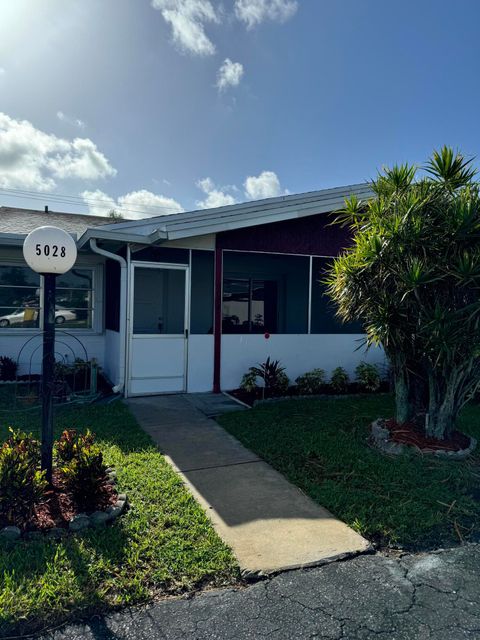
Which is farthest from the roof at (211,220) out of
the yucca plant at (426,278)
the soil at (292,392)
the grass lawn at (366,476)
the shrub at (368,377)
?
the shrub at (368,377)

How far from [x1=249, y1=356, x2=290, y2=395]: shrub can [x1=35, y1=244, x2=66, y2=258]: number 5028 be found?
4.76 m

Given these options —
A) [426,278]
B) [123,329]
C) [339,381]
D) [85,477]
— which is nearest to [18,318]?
[123,329]

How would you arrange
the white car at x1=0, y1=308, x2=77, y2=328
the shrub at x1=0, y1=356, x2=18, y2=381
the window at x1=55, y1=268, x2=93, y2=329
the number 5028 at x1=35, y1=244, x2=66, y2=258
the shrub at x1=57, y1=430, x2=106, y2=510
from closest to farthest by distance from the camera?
the shrub at x1=57, y1=430, x2=106, y2=510 < the number 5028 at x1=35, y1=244, x2=66, y2=258 < the shrub at x1=0, y1=356, x2=18, y2=381 < the white car at x1=0, y1=308, x2=77, y2=328 < the window at x1=55, y1=268, x2=93, y2=329

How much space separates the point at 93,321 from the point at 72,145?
9016 mm

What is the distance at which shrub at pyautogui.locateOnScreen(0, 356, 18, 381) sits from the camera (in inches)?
304

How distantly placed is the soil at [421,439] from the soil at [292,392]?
7.99 ft

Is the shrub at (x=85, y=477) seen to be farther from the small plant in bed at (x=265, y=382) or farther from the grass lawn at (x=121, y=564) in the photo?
the small plant in bed at (x=265, y=382)

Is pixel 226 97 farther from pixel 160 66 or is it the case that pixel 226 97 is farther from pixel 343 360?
pixel 343 360

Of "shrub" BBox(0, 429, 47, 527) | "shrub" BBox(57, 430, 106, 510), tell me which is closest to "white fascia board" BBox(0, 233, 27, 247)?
"shrub" BBox(0, 429, 47, 527)

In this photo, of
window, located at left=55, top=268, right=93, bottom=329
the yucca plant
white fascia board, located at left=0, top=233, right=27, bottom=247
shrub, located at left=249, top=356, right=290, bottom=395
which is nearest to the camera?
the yucca plant

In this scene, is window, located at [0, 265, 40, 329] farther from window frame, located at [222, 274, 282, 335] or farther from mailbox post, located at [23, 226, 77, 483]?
mailbox post, located at [23, 226, 77, 483]

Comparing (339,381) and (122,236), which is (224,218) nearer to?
(122,236)

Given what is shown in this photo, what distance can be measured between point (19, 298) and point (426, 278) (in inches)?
292

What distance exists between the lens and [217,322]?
288 inches
